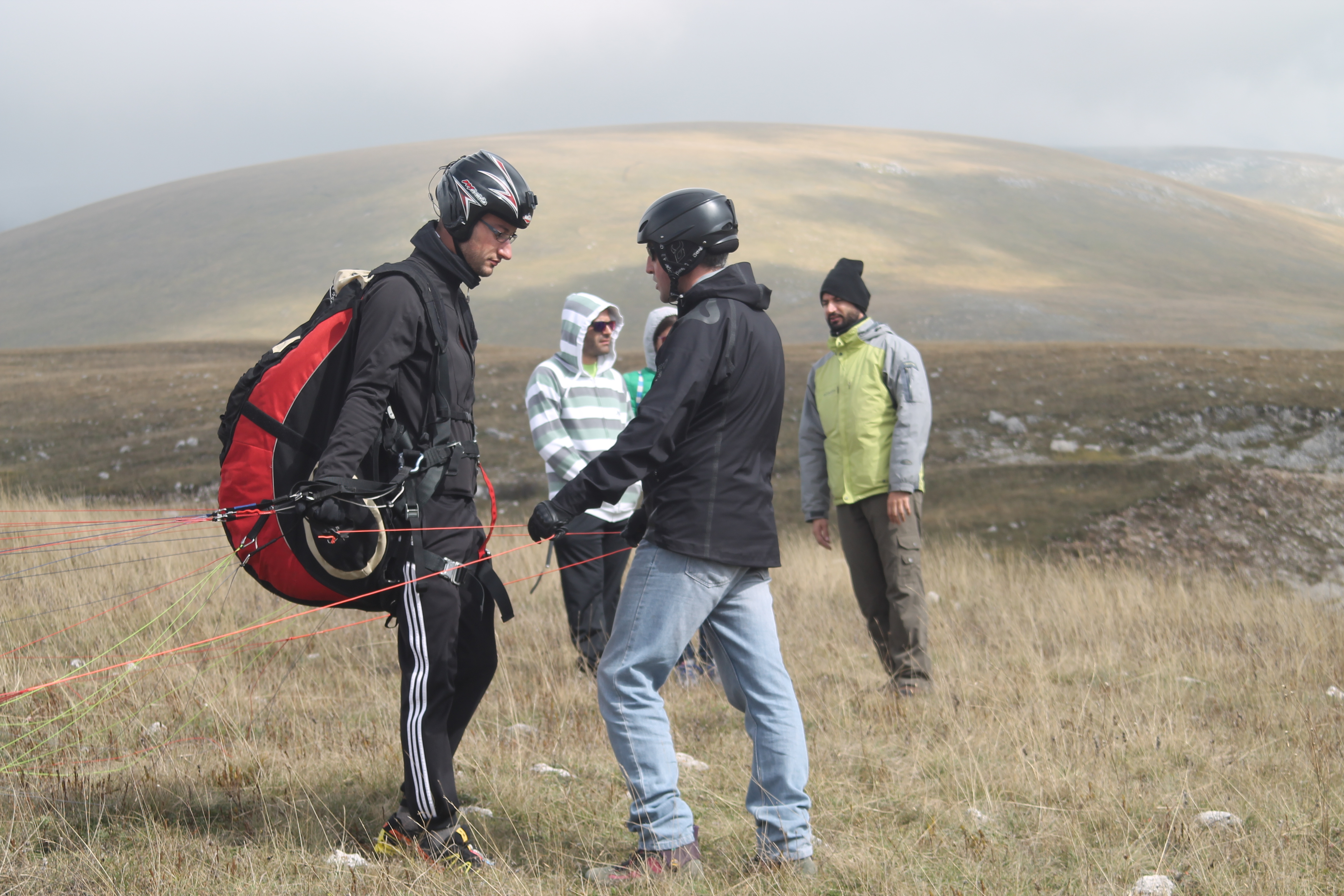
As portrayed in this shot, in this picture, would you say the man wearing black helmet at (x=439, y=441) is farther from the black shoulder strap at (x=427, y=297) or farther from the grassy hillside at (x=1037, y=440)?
the grassy hillside at (x=1037, y=440)

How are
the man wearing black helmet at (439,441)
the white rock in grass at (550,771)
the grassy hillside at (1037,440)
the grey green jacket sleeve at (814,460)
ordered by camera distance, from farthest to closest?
the grassy hillside at (1037,440), the grey green jacket sleeve at (814,460), the white rock in grass at (550,771), the man wearing black helmet at (439,441)

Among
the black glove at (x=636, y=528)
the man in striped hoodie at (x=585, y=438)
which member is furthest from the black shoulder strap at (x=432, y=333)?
the man in striped hoodie at (x=585, y=438)

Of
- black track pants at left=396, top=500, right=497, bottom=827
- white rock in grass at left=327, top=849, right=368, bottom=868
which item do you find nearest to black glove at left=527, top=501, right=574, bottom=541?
black track pants at left=396, top=500, right=497, bottom=827

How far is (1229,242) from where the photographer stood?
90000mm

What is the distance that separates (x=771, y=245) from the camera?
71375 millimetres

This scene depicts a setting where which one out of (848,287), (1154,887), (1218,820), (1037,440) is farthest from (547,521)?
(1037,440)

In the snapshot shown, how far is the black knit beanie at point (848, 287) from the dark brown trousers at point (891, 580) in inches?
46.0

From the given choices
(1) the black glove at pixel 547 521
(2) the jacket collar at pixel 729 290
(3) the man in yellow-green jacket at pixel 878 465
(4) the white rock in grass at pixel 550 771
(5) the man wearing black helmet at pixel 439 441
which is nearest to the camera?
(1) the black glove at pixel 547 521

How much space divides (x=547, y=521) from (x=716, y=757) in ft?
7.08

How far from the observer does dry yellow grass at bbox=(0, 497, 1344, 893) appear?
323cm

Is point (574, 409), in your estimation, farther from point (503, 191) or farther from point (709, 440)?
point (709, 440)

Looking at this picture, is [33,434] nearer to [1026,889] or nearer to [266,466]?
[266,466]

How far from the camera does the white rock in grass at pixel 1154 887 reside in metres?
3.10

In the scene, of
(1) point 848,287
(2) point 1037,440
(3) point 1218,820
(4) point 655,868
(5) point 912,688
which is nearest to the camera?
(4) point 655,868
